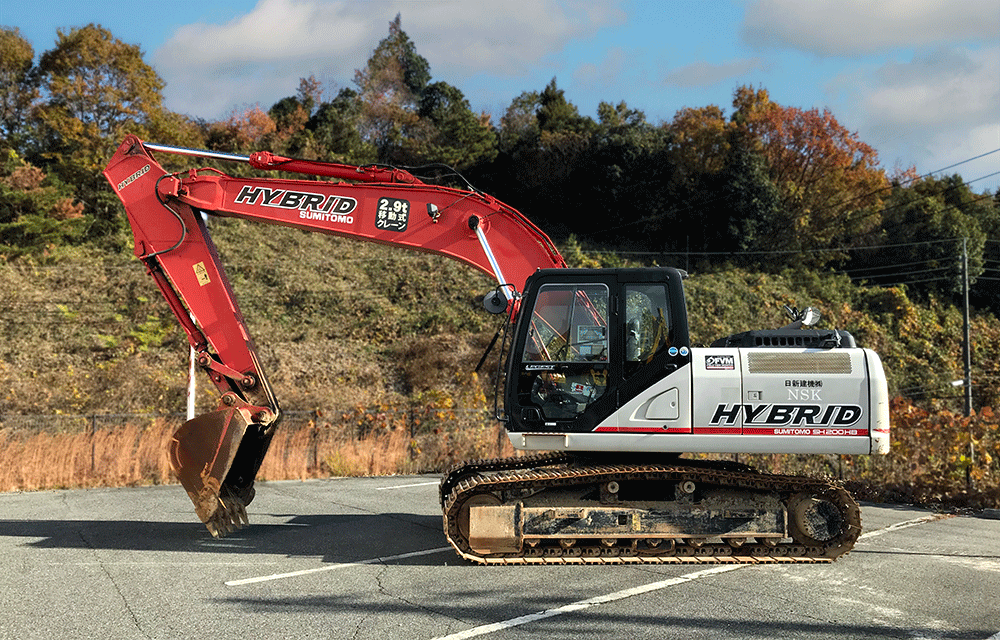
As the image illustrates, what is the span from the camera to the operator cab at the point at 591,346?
25.3 ft

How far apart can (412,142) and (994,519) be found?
116ft

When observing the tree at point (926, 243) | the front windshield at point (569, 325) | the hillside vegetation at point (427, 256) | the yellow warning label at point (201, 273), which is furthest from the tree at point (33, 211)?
the tree at point (926, 243)

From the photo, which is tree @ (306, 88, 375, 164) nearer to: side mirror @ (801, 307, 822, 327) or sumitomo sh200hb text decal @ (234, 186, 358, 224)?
sumitomo sh200hb text decal @ (234, 186, 358, 224)

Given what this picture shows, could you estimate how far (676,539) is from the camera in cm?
797

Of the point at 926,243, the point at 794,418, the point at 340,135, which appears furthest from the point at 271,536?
the point at 926,243

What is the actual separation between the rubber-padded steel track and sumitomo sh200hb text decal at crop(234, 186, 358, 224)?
338 centimetres

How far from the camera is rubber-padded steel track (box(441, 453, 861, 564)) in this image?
25.3 ft

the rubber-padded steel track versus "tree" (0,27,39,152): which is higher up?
"tree" (0,27,39,152)

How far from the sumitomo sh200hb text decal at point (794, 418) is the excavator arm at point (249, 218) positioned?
2.49 m

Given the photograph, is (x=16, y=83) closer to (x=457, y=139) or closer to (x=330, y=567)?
(x=457, y=139)

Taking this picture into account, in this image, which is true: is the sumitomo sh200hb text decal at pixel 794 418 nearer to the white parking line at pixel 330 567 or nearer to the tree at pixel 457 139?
the white parking line at pixel 330 567

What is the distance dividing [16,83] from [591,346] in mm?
37560

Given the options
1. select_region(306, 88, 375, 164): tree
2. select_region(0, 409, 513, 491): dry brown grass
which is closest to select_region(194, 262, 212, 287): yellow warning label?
select_region(0, 409, 513, 491): dry brown grass

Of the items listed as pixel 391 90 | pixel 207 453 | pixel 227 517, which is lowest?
pixel 227 517
